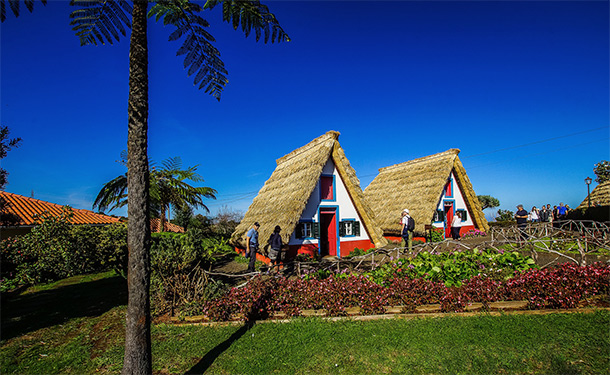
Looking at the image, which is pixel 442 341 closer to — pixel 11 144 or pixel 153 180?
pixel 11 144

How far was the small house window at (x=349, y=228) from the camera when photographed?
1521 centimetres

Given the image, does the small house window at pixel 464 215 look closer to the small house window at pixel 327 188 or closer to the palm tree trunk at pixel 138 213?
the small house window at pixel 327 188

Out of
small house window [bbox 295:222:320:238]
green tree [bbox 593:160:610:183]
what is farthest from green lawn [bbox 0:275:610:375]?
green tree [bbox 593:160:610:183]

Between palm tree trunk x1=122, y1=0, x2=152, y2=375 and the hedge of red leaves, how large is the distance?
287cm

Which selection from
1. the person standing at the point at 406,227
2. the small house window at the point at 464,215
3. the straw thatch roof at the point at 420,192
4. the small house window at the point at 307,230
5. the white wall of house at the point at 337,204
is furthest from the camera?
the small house window at the point at 464,215

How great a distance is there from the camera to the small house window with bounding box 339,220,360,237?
1521 cm

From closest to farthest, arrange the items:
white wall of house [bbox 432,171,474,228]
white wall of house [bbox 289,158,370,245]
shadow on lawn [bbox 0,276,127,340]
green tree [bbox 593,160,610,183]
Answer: shadow on lawn [bbox 0,276,127,340]
white wall of house [bbox 289,158,370,245]
white wall of house [bbox 432,171,474,228]
green tree [bbox 593,160,610,183]

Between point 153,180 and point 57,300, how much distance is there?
1480 cm

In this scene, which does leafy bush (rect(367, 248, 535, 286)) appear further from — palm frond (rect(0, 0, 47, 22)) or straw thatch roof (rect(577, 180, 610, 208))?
straw thatch roof (rect(577, 180, 610, 208))

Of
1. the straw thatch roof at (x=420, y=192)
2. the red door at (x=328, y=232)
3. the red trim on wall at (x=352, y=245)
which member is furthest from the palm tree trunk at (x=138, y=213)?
the straw thatch roof at (x=420, y=192)

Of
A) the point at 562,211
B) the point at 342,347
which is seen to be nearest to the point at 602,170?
the point at 562,211

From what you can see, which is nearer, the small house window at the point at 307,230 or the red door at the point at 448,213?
the small house window at the point at 307,230

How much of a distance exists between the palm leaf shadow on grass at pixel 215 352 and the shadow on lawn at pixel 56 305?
171 inches

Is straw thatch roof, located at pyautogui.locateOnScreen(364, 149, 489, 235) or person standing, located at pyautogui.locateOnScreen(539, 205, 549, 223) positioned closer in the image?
straw thatch roof, located at pyautogui.locateOnScreen(364, 149, 489, 235)
